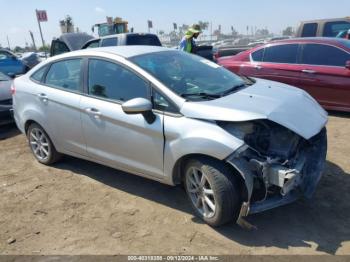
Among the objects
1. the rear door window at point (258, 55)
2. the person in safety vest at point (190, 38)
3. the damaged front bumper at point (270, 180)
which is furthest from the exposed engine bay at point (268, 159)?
the person in safety vest at point (190, 38)

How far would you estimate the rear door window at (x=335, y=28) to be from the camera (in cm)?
1096

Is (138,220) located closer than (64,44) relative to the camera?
Yes

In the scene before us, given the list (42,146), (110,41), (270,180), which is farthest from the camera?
(110,41)

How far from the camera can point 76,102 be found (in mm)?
4410

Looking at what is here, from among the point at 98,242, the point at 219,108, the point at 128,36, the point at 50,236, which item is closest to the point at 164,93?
the point at 219,108

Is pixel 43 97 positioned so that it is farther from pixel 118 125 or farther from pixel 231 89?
pixel 231 89

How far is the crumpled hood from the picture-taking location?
10.8 ft

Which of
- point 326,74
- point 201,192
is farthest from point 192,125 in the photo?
point 326,74

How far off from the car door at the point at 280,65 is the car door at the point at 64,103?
425 centimetres

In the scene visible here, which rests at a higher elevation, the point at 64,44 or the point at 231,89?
the point at 231,89

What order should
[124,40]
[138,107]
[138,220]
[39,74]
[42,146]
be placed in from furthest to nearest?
[124,40]
[42,146]
[39,74]
[138,220]
[138,107]

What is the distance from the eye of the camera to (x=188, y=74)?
13.7 feet

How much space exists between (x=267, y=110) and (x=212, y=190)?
0.88 metres

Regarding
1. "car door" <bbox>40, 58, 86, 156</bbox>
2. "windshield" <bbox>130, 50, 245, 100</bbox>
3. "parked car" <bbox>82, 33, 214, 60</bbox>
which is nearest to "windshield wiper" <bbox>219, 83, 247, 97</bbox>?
"windshield" <bbox>130, 50, 245, 100</bbox>
